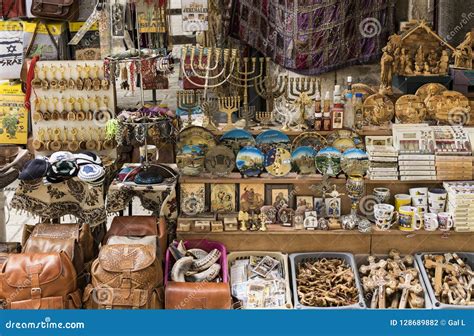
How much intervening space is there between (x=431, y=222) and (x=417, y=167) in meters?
0.44

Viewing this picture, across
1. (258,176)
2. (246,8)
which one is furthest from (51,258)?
(246,8)

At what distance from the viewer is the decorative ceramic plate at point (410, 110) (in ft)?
18.2

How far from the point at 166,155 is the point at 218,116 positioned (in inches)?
36.4

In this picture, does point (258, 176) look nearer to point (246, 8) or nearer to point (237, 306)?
point (237, 306)

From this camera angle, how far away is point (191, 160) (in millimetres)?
5305

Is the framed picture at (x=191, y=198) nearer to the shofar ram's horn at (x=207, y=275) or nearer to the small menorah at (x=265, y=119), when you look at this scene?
the shofar ram's horn at (x=207, y=275)

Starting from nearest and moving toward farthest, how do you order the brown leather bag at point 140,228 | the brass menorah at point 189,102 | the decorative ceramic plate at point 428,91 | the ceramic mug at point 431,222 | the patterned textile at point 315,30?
the brown leather bag at point 140,228 → the ceramic mug at point 431,222 → the brass menorah at point 189,102 → the decorative ceramic plate at point 428,91 → the patterned textile at point 315,30

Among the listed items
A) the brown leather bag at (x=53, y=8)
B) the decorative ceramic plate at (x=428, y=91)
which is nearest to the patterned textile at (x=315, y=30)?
the brown leather bag at (x=53, y=8)

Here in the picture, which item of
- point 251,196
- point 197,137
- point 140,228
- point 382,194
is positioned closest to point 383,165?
point 382,194

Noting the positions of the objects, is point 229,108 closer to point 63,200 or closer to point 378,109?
point 378,109

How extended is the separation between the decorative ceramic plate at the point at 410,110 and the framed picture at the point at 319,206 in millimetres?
966

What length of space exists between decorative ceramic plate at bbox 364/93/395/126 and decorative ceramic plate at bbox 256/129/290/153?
731 millimetres

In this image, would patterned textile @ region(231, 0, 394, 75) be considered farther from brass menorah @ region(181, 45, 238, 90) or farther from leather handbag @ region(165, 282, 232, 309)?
leather handbag @ region(165, 282, 232, 309)

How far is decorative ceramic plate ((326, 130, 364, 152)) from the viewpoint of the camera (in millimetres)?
5371
